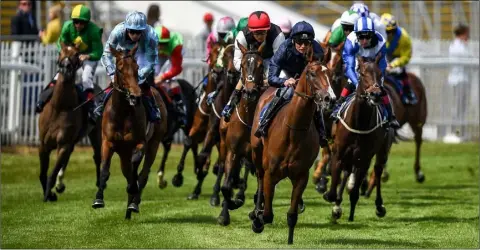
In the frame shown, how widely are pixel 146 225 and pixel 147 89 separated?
1.68m

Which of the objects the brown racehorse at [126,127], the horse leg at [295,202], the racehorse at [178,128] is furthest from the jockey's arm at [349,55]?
the horse leg at [295,202]

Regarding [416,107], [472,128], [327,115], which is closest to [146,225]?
[327,115]

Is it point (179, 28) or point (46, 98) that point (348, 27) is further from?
point (179, 28)

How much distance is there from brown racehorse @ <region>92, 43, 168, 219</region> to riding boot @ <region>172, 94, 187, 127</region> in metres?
3.01

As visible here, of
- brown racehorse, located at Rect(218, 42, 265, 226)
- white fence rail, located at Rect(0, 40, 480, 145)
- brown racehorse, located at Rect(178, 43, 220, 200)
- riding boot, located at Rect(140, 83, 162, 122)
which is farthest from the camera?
white fence rail, located at Rect(0, 40, 480, 145)

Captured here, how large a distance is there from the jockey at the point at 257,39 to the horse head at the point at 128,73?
119cm

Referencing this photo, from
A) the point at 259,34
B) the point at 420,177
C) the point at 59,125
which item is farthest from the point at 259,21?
the point at 420,177

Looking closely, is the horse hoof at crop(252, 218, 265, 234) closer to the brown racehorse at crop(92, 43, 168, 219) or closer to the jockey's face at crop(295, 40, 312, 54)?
the jockey's face at crop(295, 40, 312, 54)

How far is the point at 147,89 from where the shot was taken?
1683 centimetres

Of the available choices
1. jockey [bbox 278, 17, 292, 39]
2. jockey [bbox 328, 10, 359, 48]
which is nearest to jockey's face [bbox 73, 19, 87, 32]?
jockey [bbox 278, 17, 292, 39]

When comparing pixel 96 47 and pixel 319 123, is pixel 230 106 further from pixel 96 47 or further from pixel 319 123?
pixel 96 47

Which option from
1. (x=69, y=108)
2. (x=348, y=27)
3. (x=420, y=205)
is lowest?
(x=420, y=205)

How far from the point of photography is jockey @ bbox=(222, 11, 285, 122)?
16047 millimetres

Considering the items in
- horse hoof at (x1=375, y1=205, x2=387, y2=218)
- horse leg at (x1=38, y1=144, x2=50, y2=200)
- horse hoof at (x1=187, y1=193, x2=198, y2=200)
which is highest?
horse leg at (x1=38, y1=144, x2=50, y2=200)
